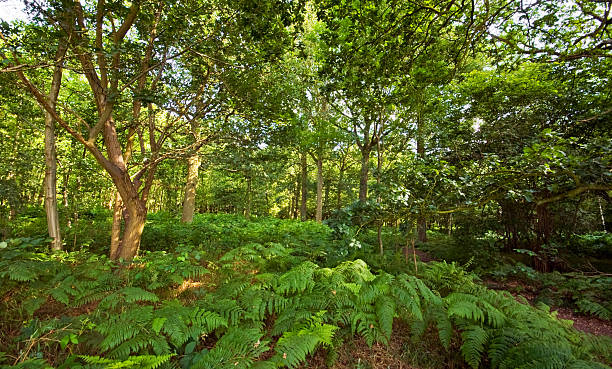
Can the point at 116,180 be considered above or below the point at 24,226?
above

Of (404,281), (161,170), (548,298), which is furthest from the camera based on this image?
(161,170)

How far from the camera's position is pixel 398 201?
4160 mm

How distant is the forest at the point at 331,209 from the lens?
2367 mm

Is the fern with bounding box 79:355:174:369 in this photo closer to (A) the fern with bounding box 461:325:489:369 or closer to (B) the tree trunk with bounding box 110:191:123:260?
(A) the fern with bounding box 461:325:489:369

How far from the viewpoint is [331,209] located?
173 inches

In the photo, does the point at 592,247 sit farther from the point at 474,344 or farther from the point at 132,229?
the point at 132,229

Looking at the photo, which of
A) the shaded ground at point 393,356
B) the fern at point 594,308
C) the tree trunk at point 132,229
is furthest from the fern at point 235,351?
the fern at point 594,308

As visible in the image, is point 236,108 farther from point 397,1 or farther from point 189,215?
point 189,215

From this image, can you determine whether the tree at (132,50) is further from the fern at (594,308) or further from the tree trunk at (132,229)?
the fern at (594,308)

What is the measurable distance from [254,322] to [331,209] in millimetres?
2426

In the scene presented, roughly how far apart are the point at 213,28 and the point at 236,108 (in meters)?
1.61

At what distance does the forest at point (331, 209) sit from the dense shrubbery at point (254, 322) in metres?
0.03

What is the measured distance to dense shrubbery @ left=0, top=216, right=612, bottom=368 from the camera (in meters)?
1.99

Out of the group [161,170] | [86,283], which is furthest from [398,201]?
[161,170]
